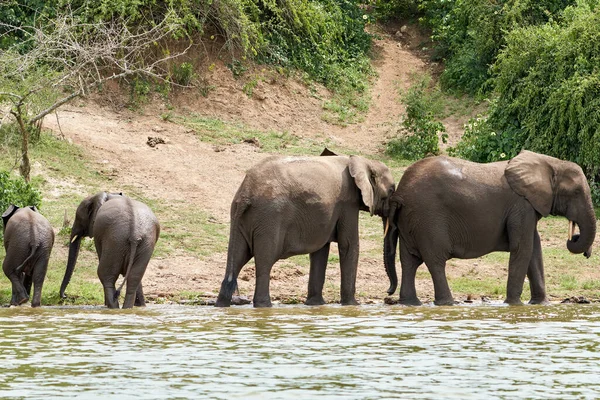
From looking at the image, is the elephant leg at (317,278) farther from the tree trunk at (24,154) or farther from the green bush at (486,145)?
the green bush at (486,145)

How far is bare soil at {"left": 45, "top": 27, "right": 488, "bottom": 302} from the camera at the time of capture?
1571 centimetres

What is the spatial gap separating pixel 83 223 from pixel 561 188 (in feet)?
18.9

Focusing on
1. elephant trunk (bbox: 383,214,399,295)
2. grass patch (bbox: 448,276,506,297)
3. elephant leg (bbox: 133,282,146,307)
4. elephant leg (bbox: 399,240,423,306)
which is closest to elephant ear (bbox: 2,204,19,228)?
elephant leg (bbox: 133,282,146,307)

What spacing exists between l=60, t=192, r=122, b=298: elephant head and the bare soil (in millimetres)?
1111

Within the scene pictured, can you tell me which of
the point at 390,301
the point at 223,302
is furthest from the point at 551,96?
the point at 223,302

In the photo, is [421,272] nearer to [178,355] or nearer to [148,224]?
[148,224]

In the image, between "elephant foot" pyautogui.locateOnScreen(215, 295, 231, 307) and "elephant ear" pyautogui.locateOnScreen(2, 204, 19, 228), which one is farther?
"elephant ear" pyautogui.locateOnScreen(2, 204, 19, 228)

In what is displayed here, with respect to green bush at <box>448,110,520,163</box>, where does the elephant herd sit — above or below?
below

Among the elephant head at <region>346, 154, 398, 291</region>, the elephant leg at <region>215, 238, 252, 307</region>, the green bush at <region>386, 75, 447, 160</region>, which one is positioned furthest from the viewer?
the green bush at <region>386, 75, 447, 160</region>

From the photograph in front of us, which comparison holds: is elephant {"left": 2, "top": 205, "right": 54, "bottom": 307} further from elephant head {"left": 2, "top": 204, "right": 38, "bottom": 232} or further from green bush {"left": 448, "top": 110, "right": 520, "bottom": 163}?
green bush {"left": 448, "top": 110, "right": 520, "bottom": 163}

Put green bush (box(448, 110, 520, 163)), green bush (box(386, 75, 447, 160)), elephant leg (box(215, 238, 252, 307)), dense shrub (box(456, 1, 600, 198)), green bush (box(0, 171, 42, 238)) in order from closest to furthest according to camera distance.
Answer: elephant leg (box(215, 238, 252, 307)), green bush (box(0, 171, 42, 238)), dense shrub (box(456, 1, 600, 198)), green bush (box(448, 110, 520, 163)), green bush (box(386, 75, 447, 160))

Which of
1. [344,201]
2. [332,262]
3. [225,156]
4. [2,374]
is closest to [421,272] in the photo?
[332,262]

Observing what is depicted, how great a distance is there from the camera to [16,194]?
16.1 metres

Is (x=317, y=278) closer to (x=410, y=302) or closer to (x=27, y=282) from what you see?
(x=410, y=302)
